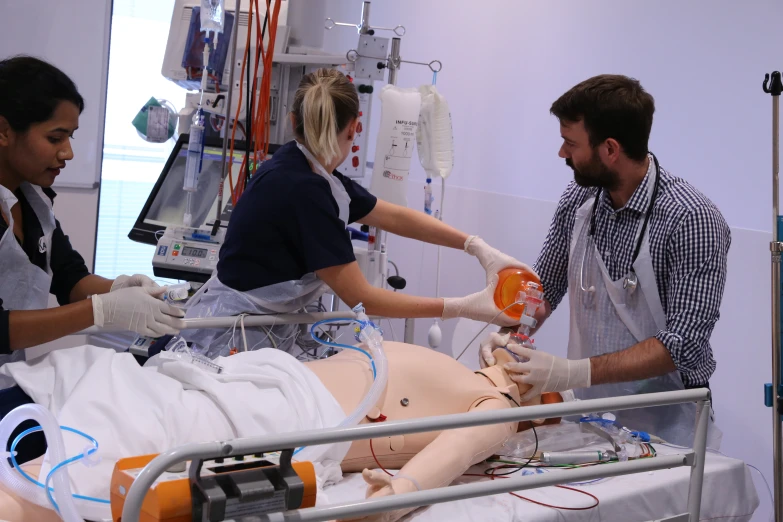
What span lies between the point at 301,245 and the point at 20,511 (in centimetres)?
108

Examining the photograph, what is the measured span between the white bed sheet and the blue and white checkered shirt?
312 mm

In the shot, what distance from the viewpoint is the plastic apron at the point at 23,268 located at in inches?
80.2

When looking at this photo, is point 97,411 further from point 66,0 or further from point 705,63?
point 66,0

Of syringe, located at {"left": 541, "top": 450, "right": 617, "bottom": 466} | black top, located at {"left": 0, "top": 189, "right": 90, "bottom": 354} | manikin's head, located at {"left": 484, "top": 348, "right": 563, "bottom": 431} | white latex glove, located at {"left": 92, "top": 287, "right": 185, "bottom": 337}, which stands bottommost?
syringe, located at {"left": 541, "top": 450, "right": 617, "bottom": 466}

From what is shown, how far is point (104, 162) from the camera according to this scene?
6.09 metres

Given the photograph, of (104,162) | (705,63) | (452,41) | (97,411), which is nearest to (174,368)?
(97,411)

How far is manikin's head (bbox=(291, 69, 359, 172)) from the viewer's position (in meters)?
2.24

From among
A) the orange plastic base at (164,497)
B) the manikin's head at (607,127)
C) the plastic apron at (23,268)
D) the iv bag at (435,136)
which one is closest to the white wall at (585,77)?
the iv bag at (435,136)

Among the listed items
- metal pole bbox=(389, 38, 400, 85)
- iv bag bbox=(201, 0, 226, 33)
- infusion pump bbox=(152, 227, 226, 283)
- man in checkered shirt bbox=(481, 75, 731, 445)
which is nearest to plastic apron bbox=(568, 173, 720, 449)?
man in checkered shirt bbox=(481, 75, 731, 445)

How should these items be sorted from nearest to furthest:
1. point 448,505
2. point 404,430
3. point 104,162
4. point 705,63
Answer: point 404,430 → point 448,505 → point 705,63 → point 104,162

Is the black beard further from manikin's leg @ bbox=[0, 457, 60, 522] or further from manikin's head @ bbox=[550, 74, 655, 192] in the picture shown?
manikin's leg @ bbox=[0, 457, 60, 522]

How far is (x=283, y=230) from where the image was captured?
89.0 inches

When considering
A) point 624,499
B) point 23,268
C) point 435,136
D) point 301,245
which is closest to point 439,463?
point 624,499

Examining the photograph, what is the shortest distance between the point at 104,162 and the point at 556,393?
15.7 ft
